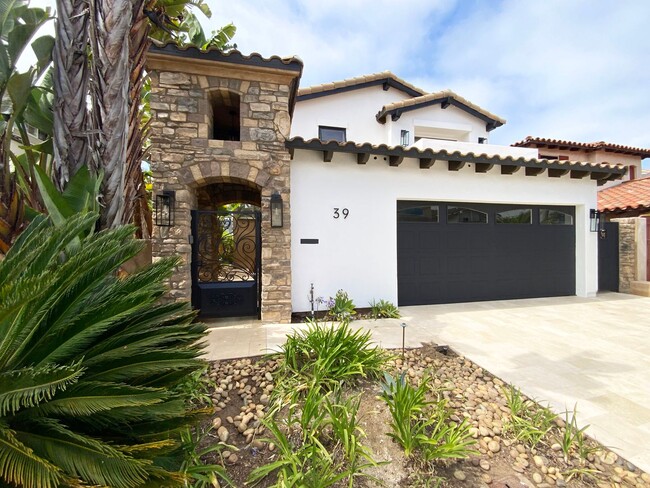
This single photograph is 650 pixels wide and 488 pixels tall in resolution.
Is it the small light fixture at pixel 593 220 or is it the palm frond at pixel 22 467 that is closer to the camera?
the palm frond at pixel 22 467

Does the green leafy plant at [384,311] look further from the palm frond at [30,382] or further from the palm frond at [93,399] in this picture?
the palm frond at [30,382]

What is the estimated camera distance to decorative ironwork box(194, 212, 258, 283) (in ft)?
18.4

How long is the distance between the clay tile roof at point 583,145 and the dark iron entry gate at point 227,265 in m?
14.7

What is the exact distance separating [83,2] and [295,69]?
11.5 feet

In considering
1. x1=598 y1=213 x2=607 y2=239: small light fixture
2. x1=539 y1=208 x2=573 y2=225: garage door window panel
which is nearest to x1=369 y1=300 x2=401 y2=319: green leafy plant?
x1=539 y1=208 x2=573 y2=225: garage door window panel

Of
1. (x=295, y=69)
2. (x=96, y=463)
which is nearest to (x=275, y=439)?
(x=96, y=463)

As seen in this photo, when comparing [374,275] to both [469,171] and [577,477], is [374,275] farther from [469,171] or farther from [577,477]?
[577,477]

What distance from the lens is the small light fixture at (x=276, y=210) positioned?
5.38 metres

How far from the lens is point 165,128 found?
507 centimetres

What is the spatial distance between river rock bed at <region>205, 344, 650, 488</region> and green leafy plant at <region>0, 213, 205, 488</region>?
702 millimetres

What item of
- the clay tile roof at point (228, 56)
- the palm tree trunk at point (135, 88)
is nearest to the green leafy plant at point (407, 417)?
the palm tree trunk at point (135, 88)

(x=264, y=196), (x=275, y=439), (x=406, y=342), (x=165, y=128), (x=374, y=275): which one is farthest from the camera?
(x=374, y=275)

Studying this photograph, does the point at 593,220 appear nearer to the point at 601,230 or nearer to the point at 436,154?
the point at 601,230

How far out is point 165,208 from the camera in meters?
5.11
